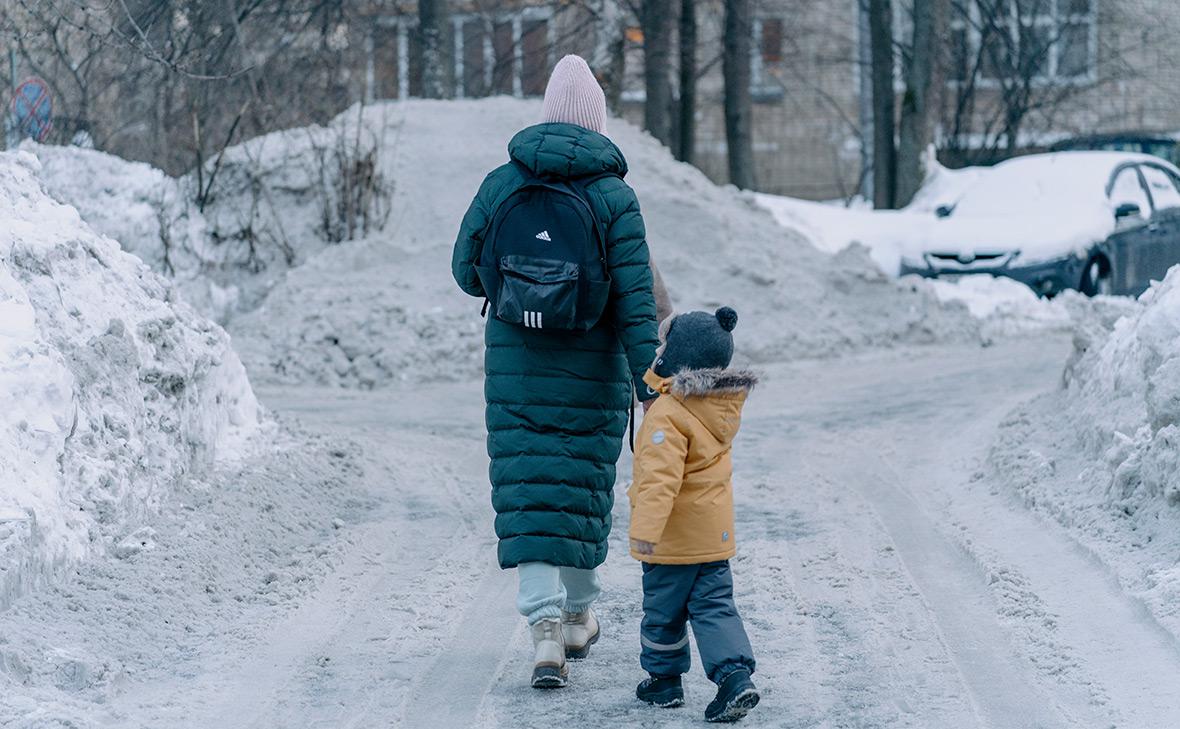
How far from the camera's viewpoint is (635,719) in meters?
4.74

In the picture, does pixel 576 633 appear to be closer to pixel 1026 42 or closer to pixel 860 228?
pixel 860 228

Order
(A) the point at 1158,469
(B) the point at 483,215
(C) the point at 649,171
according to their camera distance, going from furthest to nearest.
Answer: (C) the point at 649,171 → (A) the point at 1158,469 → (B) the point at 483,215

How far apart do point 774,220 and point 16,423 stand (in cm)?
1181

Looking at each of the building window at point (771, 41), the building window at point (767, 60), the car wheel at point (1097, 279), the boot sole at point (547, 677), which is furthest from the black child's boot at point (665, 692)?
the building window at point (771, 41)

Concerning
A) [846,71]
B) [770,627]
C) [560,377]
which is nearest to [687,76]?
[846,71]

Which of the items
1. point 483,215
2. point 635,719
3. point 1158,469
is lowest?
point 635,719

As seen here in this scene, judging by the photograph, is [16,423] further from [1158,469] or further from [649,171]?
[649,171]

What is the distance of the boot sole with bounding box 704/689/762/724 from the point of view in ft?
15.0

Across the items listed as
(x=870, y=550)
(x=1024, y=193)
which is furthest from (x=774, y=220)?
(x=870, y=550)

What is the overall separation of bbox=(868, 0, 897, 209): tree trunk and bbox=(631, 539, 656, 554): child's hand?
19026 millimetres

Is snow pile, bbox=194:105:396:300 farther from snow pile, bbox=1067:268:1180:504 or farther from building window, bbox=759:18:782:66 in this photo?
building window, bbox=759:18:782:66

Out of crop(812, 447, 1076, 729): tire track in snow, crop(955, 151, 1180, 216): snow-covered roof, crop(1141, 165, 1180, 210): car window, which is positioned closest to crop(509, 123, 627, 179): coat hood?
crop(812, 447, 1076, 729): tire track in snow

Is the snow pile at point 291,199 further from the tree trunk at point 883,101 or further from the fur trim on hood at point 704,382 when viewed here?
the fur trim on hood at point 704,382

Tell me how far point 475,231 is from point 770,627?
5.83ft
